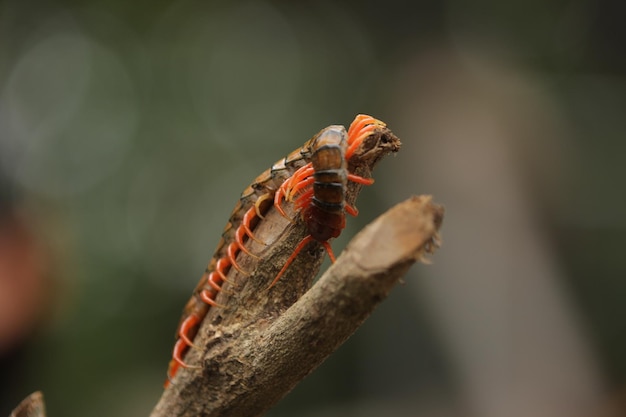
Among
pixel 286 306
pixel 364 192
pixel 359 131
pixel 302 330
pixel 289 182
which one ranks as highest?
pixel 364 192

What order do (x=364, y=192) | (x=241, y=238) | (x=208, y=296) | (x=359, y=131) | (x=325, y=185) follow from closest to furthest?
(x=325, y=185)
(x=359, y=131)
(x=241, y=238)
(x=208, y=296)
(x=364, y=192)

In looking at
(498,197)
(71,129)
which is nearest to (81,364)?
(71,129)

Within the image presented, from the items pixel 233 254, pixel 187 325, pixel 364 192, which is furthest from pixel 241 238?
pixel 364 192

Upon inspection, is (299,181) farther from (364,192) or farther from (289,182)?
(364,192)

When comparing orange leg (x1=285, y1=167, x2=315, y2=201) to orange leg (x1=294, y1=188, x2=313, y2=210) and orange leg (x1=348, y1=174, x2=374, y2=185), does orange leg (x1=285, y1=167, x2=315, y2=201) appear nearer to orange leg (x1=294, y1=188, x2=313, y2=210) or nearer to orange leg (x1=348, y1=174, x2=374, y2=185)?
orange leg (x1=294, y1=188, x2=313, y2=210)

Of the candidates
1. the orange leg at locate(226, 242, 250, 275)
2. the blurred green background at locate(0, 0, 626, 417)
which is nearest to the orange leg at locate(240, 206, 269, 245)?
the orange leg at locate(226, 242, 250, 275)

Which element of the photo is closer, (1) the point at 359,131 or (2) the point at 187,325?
(1) the point at 359,131

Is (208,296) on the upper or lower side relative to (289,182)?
lower
